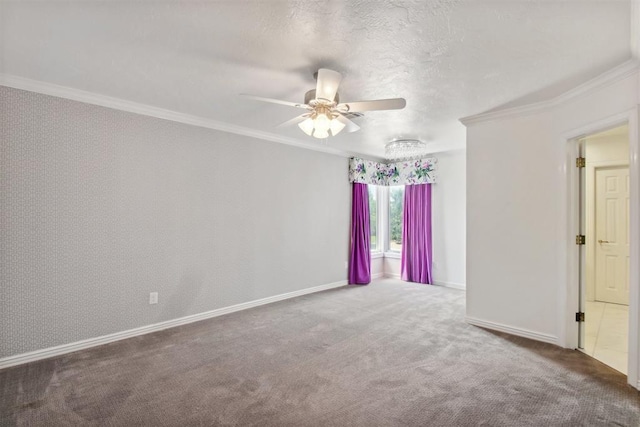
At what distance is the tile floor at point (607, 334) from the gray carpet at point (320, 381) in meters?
0.21

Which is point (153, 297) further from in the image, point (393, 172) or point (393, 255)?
point (393, 172)

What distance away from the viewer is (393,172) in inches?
261

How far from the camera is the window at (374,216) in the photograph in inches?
275

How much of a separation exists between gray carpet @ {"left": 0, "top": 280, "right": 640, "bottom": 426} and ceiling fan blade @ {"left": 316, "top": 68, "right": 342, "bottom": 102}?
7.27 ft

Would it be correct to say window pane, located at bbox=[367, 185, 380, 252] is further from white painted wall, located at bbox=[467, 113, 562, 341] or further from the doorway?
the doorway

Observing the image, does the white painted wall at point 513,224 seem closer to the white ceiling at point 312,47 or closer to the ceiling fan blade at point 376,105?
the white ceiling at point 312,47

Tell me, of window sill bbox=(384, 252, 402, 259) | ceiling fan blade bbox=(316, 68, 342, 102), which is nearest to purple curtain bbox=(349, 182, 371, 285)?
window sill bbox=(384, 252, 402, 259)

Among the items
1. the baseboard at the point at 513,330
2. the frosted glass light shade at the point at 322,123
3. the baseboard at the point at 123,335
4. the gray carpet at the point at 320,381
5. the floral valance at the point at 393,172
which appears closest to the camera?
the gray carpet at the point at 320,381

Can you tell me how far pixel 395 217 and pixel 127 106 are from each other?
208 inches

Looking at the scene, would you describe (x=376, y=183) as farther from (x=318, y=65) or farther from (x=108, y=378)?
(x=108, y=378)

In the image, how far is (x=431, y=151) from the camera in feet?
19.1

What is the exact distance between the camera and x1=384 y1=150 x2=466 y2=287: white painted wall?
5832 millimetres

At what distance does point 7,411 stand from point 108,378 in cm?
58

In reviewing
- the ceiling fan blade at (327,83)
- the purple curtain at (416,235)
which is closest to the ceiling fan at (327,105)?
the ceiling fan blade at (327,83)
